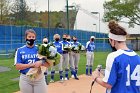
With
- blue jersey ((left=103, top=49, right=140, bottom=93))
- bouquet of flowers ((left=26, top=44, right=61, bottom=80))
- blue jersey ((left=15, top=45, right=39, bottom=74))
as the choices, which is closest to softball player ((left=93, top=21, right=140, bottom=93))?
blue jersey ((left=103, top=49, right=140, bottom=93))

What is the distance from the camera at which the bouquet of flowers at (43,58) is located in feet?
22.7

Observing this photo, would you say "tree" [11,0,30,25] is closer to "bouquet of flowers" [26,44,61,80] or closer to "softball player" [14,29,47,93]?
"bouquet of flowers" [26,44,61,80]

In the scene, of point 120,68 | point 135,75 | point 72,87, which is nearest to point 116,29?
point 120,68

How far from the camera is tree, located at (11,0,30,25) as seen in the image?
4194 cm

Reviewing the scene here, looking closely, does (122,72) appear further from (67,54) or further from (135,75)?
(67,54)

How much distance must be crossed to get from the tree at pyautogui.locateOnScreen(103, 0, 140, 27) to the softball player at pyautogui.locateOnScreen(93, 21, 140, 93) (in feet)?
250

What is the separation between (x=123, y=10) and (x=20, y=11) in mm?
42623

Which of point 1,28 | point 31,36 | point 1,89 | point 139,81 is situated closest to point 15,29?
point 1,28

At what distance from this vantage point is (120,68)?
4.44 m

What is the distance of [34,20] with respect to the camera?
1887 inches

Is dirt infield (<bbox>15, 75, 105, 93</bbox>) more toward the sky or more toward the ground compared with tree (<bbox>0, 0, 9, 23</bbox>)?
more toward the ground

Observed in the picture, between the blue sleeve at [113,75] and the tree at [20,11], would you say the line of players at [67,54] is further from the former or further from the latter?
the tree at [20,11]

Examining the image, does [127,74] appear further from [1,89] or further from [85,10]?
[85,10]

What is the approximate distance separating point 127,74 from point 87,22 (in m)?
77.0
